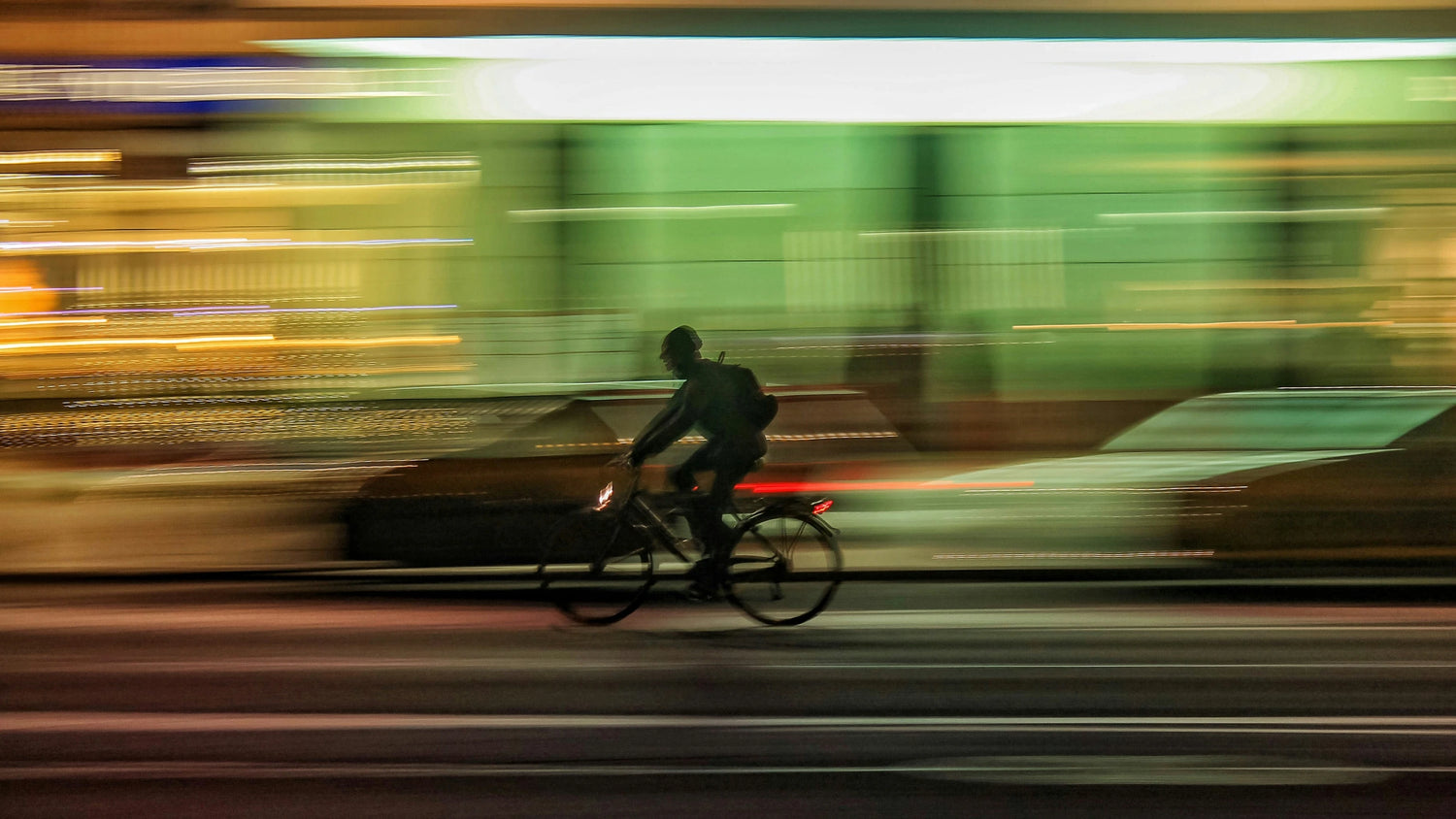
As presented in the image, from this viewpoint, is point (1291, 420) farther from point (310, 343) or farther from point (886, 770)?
point (310, 343)

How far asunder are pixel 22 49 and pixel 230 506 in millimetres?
5734

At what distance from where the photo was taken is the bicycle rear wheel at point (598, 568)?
7832mm

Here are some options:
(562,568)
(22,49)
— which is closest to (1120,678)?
(562,568)

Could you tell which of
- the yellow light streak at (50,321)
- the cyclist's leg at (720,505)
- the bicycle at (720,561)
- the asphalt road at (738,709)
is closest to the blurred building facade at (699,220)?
the yellow light streak at (50,321)

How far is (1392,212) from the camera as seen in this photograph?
45.2 ft

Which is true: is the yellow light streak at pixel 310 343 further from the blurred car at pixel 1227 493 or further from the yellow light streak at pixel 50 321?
the blurred car at pixel 1227 493

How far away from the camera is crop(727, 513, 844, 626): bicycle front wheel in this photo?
7742 millimetres

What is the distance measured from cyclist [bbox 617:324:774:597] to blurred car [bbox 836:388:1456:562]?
270cm

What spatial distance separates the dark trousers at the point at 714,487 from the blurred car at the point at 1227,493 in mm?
2685

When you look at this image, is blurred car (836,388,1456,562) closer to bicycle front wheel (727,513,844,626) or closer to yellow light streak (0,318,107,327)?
bicycle front wheel (727,513,844,626)

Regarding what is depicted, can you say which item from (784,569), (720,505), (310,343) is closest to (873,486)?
(784,569)

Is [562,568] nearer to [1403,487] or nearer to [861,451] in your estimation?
[861,451]

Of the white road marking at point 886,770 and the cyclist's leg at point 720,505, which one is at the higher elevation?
the cyclist's leg at point 720,505

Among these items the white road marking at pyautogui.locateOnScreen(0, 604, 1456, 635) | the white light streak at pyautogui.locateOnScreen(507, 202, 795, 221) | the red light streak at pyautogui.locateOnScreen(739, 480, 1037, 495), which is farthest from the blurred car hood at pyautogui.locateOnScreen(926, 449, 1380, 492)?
the white light streak at pyautogui.locateOnScreen(507, 202, 795, 221)
